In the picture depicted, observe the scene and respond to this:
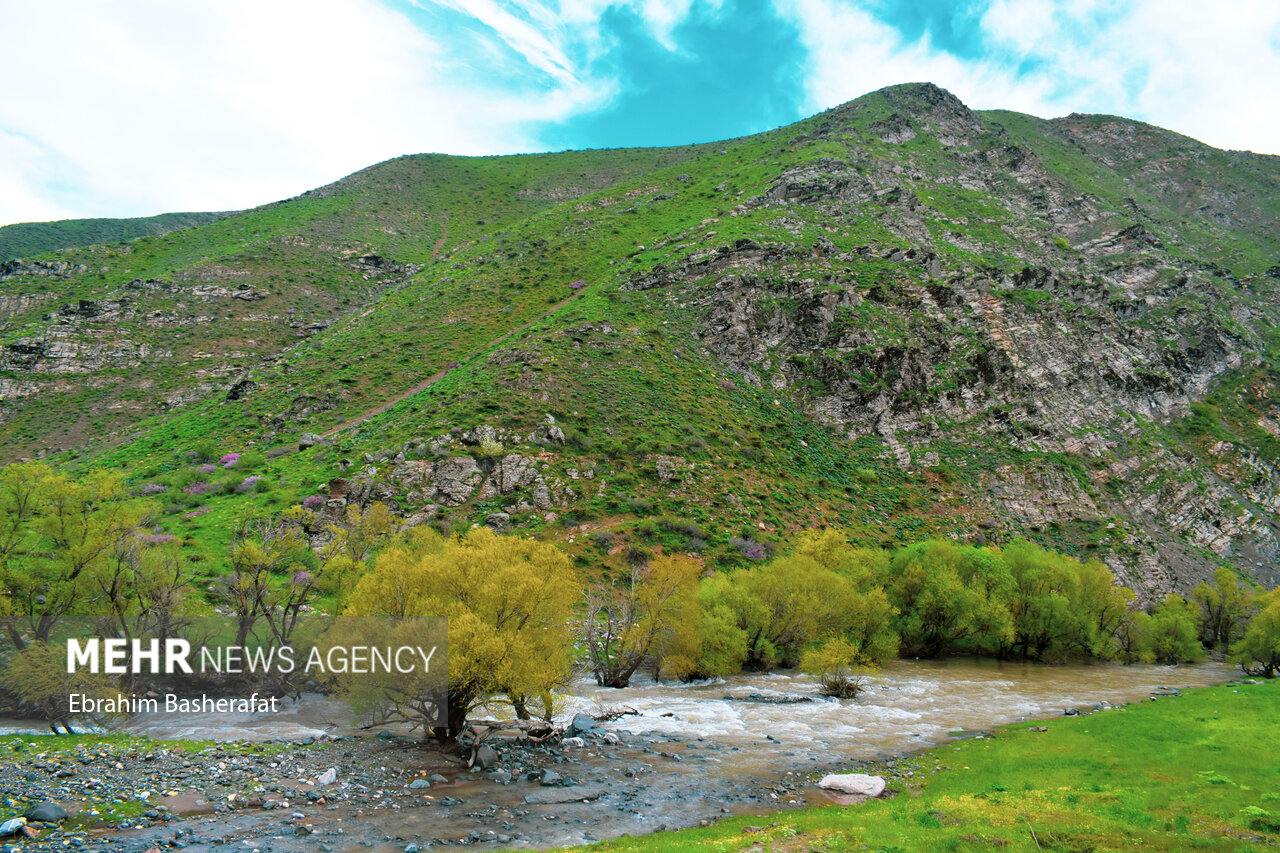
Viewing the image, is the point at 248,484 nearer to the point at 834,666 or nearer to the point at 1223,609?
the point at 834,666

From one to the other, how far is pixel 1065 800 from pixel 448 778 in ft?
65.6

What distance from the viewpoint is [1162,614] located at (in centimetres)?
5275

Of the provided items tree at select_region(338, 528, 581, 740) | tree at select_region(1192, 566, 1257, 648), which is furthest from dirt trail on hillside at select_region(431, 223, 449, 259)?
tree at select_region(1192, 566, 1257, 648)

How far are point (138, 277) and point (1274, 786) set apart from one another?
12625cm

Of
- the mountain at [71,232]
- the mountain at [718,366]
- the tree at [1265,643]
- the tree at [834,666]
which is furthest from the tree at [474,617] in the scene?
the mountain at [71,232]

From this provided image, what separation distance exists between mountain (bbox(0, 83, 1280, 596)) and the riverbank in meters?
29.2

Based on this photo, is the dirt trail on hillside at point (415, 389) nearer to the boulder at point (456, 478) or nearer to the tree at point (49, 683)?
the boulder at point (456, 478)

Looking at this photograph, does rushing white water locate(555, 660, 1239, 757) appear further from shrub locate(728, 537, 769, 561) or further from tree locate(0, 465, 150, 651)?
tree locate(0, 465, 150, 651)

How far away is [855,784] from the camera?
64.7 feet

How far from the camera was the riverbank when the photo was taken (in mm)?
13328

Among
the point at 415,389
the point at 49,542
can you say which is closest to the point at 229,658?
the point at 49,542

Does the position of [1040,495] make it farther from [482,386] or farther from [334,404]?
[334,404]

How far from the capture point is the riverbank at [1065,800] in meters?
13.3

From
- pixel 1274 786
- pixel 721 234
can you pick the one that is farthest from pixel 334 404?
pixel 1274 786
